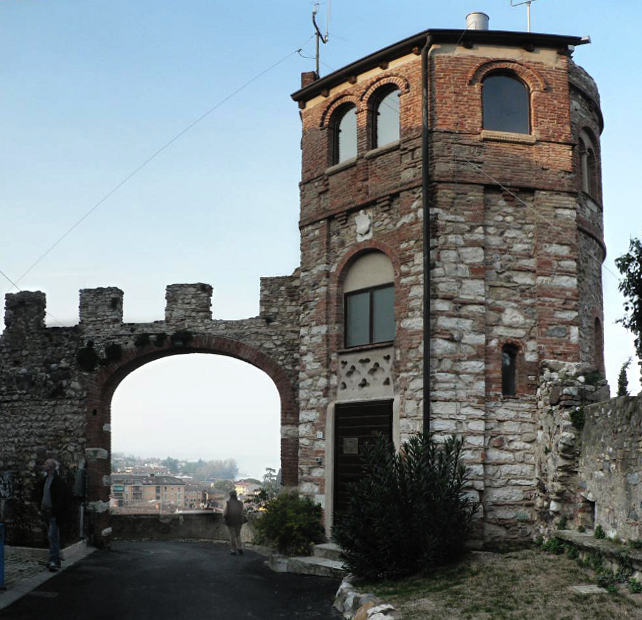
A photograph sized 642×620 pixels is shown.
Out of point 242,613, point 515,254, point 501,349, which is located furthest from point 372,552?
point 515,254

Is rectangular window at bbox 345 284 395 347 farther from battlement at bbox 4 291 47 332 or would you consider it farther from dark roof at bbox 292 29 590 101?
battlement at bbox 4 291 47 332

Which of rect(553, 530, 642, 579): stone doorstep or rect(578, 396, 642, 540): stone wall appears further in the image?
rect(578, 396, 642, 540): stone wall

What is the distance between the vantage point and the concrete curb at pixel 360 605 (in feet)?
28.6

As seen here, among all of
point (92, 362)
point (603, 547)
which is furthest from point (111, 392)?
point (603, 547)

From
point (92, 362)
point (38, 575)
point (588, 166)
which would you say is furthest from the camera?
point (92, 362)

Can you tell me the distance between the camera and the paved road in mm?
10023

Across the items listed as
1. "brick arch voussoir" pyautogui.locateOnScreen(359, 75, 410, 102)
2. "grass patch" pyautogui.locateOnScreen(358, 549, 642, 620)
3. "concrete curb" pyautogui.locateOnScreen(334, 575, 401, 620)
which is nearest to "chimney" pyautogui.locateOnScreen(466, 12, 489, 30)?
"brick arch voussoir" pyautogui.locateOnScreen(359, 75, 410, 102)

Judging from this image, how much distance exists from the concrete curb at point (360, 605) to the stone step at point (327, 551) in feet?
6.25

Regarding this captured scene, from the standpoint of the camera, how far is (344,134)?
1537 cm

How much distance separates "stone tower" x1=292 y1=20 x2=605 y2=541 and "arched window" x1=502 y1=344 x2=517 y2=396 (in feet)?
0.08

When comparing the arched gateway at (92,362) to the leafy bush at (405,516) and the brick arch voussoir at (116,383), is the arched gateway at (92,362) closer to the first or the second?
the brick arch voussoir at (116,383)

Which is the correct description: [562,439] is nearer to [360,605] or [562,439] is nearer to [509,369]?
[509,369]

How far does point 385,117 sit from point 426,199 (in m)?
2.26

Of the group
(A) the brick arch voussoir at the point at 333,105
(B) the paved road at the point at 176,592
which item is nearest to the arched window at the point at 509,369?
(B) the paved road at the point at 176,592
